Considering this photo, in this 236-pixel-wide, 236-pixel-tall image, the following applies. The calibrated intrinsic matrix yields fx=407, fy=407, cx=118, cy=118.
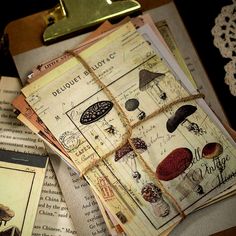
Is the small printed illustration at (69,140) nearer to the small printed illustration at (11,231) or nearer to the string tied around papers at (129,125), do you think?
the string tied around papers at (129,125)

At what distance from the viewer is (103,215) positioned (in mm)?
608

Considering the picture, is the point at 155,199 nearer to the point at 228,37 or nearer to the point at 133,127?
the point at 133,127

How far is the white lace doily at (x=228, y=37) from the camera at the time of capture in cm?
70

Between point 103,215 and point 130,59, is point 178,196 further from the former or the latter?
point 130,59

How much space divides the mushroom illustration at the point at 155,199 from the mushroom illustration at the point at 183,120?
9 cm

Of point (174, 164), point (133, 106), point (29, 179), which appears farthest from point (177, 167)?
point (29, 179)

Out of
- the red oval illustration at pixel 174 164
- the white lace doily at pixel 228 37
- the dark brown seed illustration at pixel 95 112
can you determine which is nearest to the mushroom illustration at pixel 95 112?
the dark brown seed illustration at pixel 95 112

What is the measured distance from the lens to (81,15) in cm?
68

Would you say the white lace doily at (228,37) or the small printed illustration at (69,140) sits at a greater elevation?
the white lace doily at (228,37)

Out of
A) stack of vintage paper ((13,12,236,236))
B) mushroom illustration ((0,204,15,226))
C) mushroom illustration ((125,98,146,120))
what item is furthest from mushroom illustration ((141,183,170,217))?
mushroom illustration ((0,204,15,226))

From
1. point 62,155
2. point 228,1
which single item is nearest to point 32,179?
point 62,155

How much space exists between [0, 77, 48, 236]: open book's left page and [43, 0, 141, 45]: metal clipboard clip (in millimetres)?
110

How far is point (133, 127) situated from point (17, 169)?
203 millimetres

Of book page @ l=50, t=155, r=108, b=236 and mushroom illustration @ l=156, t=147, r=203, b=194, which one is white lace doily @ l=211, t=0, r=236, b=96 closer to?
mushroom illustration @ l=156, t=147, r=203, b=194
